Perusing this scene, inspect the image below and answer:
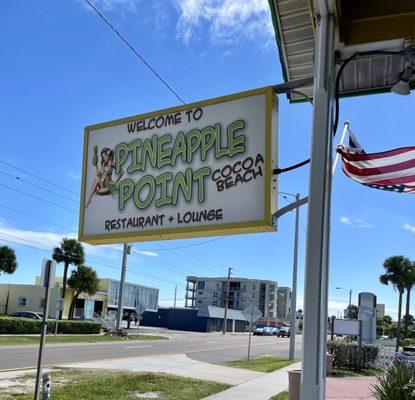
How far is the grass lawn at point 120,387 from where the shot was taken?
12164 millimetres

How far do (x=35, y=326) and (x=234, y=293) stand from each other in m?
120

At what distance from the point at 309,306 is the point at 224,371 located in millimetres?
17751

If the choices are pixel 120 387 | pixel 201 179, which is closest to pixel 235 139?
pixel 201 179

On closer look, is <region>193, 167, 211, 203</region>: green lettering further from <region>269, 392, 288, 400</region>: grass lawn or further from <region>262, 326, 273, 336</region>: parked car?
<region>262, 326, 273, 336</region>: parked car

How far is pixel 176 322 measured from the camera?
90875 millimetres

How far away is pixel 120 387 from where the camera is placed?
13891 millimetres

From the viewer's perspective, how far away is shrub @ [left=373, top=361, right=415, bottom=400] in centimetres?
775

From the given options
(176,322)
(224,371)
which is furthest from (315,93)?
(176,322)

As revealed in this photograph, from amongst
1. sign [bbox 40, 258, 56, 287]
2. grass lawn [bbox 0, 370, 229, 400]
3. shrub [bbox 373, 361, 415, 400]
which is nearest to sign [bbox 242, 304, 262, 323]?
grass lawn [bbox 0, 370, 229, 400]

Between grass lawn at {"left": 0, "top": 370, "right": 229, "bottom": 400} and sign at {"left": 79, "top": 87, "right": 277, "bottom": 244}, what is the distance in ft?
25.2

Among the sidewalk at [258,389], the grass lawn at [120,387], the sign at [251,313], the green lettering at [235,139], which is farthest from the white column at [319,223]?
the sign at [251,313]

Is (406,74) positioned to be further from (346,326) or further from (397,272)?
(397,272)

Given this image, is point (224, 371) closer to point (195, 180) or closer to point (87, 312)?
point (195, 180)

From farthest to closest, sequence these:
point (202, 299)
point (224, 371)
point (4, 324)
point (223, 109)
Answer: point (202, 299) → point (4, 324) → point (224, 371) → point (223, 109)
